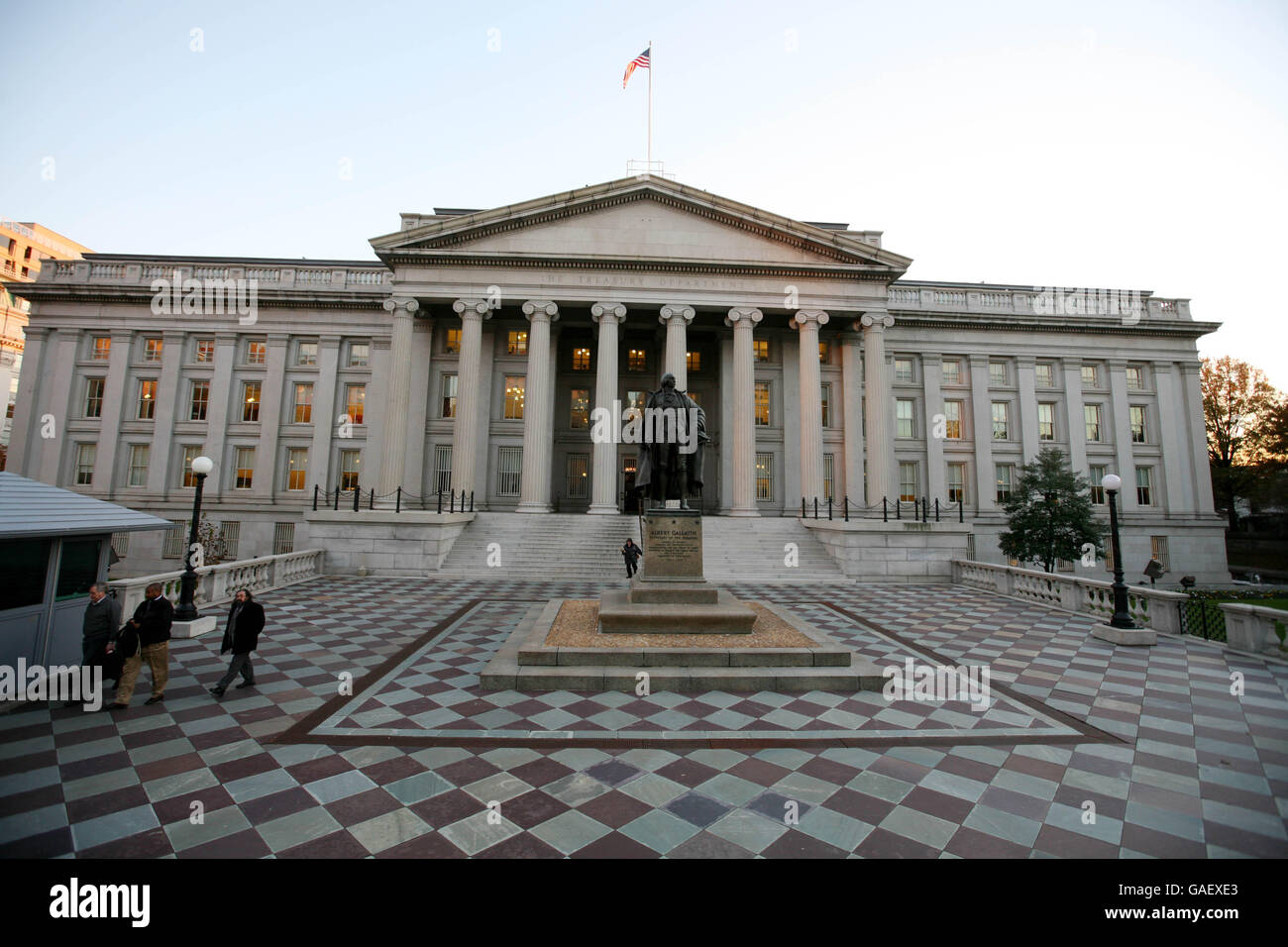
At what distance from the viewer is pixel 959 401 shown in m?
34.2

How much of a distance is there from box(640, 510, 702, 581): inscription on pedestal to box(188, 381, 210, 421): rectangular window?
35.8 m

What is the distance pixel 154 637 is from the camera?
22.1 feet

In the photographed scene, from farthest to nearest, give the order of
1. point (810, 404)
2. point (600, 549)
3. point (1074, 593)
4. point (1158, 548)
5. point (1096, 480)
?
point (1096, 480), point (1158, 548), point (810, 404), point (600, 549), point (1074, 593)

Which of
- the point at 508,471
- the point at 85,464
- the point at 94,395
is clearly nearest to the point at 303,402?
the point at 94,395

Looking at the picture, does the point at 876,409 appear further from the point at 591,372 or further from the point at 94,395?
the point at 94,395

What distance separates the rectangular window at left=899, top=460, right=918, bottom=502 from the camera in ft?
110

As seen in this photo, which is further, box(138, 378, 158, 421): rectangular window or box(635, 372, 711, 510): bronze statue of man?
box(138, 378, 158, 421): rectangular window

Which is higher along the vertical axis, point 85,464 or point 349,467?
point 349,467

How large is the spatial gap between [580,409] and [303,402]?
17.5 m

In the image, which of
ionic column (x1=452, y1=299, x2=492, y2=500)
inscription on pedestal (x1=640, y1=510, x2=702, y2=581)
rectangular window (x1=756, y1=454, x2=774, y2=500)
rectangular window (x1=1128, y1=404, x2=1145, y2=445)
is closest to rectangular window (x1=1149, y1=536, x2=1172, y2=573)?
rectangular window (x1=1128, y1=404, x2=1145, y2=445)

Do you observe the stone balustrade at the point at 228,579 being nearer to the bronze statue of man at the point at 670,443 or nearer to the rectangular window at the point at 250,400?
the bronze statue of man at the point at 670,443

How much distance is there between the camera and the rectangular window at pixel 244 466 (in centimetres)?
3178

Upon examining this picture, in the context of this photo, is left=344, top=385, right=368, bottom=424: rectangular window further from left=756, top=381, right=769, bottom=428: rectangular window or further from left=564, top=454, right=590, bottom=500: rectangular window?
left=756, top=381, right=769, bottom=428: rectangular window
